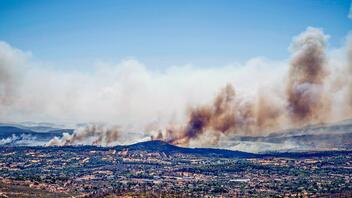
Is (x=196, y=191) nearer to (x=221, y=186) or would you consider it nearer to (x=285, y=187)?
(x=221, y=186)

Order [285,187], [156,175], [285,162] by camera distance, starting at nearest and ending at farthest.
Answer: [285,187] → [156,175] → [285,162]

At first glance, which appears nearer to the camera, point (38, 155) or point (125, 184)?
point (125, 184)

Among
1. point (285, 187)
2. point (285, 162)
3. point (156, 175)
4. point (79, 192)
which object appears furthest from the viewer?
point (285, 162)

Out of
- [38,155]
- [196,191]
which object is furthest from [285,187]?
[38,155]

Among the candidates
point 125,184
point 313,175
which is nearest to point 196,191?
point 125,184

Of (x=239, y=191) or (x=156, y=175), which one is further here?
(x=156, y=175)

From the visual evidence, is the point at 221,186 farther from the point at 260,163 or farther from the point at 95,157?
the point at 95,157


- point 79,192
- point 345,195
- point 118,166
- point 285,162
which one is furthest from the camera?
point 285,162

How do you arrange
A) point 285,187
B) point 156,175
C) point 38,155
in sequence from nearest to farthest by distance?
1. point 285,187
2. point 156,175
3. point 38,155
